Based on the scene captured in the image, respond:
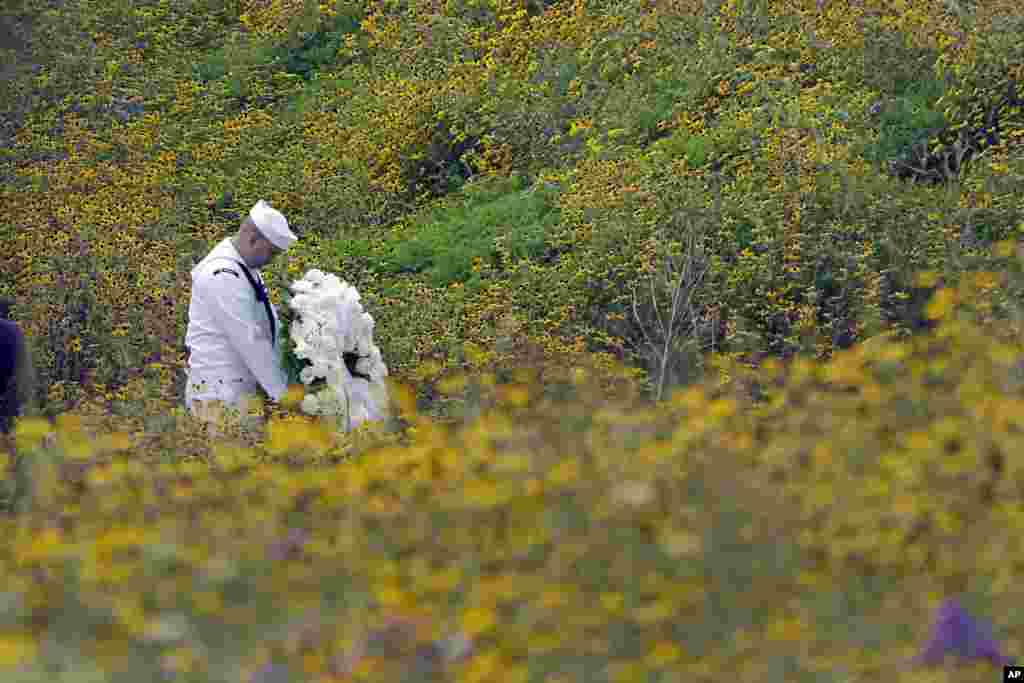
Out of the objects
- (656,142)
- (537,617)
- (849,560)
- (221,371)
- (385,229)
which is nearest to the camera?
(537,617)

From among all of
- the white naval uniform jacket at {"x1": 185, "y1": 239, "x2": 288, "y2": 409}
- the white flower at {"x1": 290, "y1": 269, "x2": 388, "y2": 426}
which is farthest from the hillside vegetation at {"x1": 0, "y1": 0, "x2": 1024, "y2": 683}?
the white naval uniform jacket at {"x1": 185, "y1": 239, "x2": 288, "y2": 409}

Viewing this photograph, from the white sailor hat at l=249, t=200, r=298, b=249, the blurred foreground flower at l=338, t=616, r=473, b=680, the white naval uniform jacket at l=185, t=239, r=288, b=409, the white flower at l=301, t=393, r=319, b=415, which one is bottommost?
the white flower at l=301, t=393, r=319, b=415

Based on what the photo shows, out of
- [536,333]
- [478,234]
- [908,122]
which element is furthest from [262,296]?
[908,122]

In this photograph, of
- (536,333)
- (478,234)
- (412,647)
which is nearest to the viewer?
(412,647)

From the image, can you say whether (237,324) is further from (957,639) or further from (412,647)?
(957,639)

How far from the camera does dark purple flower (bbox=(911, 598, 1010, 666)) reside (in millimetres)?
2832

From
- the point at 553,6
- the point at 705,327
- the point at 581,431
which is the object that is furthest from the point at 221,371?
the point at 553,6

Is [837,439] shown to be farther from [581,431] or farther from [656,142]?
[656,142]

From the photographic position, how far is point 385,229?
34.8 feet

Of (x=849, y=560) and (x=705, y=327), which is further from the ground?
(x=849, y=560)

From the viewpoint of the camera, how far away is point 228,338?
19.8 feet

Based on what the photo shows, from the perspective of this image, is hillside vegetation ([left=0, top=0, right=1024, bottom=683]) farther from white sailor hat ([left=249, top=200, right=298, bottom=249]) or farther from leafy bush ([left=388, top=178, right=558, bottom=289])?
white sailor hat ([left=249, top=200, right=298, bottom=249])

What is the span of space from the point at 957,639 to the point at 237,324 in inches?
146

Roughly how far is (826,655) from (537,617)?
537mm
